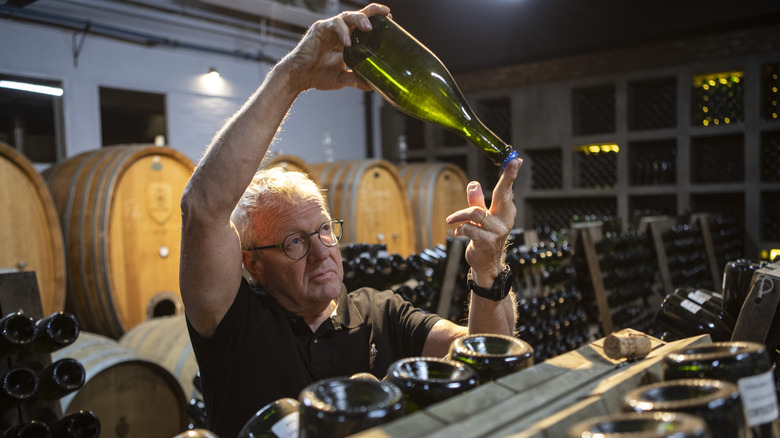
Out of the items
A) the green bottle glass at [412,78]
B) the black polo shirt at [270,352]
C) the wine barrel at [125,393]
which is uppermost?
the green bottle glass at [412,78]

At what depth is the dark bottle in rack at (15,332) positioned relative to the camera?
1623 mm

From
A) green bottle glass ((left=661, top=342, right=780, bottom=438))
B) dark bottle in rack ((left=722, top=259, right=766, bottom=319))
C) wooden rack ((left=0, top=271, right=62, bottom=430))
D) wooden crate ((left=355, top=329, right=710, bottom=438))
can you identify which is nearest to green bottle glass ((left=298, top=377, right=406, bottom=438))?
wooden crate ((left=355, top=329, right=710, bottom=438))

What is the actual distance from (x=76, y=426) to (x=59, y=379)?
0.53 feet

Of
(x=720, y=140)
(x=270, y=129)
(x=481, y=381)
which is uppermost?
(x=720, y=140)

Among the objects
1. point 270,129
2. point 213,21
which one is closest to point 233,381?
point 270,129

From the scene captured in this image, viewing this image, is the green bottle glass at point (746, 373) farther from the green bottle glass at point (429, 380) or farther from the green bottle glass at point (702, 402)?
the green bottle glass at point (429, 380)

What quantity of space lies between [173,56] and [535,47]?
13.0 ft

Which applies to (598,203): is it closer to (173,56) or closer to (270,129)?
(173,56)

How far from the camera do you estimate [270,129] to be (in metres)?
1.13

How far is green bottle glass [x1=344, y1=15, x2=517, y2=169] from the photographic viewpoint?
1212 millimetres

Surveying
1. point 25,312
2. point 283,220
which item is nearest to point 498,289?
point 283,220

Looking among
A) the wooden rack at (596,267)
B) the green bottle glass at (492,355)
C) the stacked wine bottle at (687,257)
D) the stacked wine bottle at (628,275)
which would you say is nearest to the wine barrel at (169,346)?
the green bottle glass at (492,355)

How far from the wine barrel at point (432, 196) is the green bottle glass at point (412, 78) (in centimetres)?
414

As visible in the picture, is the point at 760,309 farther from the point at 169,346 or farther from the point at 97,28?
the point at 97,28
